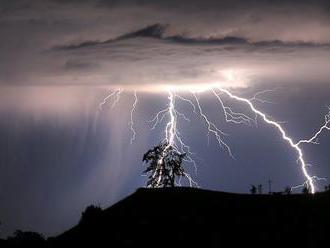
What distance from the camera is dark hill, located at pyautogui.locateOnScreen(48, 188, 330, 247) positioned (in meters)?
28.1

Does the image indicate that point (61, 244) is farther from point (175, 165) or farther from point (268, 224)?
point (175, 165)

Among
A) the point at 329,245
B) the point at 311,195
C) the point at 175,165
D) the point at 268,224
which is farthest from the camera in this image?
the point at 175,165

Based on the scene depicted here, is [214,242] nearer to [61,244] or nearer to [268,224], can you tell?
[268,224]

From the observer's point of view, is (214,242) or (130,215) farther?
(130,215)

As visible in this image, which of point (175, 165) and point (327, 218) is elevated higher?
point (175, 165)

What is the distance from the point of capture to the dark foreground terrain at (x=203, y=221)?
28.0m

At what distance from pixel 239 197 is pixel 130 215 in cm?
422

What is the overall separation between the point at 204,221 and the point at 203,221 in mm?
39

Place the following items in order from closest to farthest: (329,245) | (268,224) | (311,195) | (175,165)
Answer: (329,245) < (268,224) < (311,195) < (175,165)

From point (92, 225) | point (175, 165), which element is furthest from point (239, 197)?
point (175, 165)

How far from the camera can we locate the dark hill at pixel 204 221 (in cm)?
2806

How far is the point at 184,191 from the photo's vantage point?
106ft

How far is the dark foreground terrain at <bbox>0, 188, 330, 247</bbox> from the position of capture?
92.0ft

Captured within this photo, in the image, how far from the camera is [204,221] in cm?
2942
